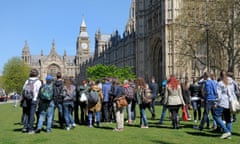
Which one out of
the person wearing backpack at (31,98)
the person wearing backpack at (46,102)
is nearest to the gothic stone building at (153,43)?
the person wearing backpack at (46,102)

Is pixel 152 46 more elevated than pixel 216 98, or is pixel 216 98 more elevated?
pixel 152 46

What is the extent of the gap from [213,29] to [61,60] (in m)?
116

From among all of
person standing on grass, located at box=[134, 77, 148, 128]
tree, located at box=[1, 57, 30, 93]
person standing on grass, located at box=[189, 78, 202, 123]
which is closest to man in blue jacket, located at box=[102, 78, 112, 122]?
person standing on grass, located at box=[134, 77, 148, 128]

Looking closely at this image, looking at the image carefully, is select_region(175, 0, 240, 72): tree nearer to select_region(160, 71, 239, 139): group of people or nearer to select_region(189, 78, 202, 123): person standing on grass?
select_region(189, 78, 202, 123): person standing on grass

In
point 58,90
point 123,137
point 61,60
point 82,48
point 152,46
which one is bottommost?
point 123,137

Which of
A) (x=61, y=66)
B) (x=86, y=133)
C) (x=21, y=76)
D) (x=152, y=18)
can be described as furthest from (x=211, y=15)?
(x=61, y=66)

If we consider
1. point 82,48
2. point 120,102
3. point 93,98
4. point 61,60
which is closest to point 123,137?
point 120,102

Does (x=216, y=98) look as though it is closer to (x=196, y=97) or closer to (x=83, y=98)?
(x=196, y=97)

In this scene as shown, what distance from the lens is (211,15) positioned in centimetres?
2938

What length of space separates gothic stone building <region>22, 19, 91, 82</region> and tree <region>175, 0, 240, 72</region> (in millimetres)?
106153

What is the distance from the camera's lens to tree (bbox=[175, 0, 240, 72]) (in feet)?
91.8

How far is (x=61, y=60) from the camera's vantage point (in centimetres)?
14025

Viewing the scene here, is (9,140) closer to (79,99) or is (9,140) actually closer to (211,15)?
(79,99)

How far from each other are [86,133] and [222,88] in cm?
471
